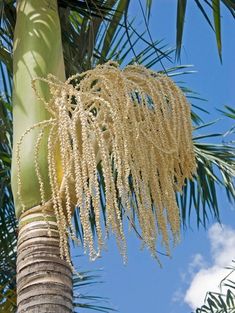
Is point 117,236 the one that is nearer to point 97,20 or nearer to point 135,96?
point 135,96

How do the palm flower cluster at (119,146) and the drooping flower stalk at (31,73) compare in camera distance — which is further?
the drooping flower stalk at (31,73)

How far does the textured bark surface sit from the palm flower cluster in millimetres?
49

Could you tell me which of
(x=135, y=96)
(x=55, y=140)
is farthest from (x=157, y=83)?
(x=55, y=140)

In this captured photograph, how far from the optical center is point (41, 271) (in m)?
1.95

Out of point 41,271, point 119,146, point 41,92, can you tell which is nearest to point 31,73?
point 41,92

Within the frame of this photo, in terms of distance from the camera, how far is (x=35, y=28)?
Result: 7.84ft

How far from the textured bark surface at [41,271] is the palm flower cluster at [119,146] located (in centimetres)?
5

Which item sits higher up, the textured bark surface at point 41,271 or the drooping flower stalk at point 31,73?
the drooping flower stalk at point 31,73

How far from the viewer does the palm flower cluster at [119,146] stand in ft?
6.19

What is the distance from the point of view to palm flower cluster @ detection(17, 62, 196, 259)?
6.19ft

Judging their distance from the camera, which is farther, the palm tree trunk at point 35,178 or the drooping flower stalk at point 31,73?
the drooping flower stalk at point 31,73

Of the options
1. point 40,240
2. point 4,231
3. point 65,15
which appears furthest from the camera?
point 4,231

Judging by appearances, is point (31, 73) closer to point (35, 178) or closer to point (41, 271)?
point (35, 178)

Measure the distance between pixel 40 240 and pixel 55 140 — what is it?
0.31 metres
